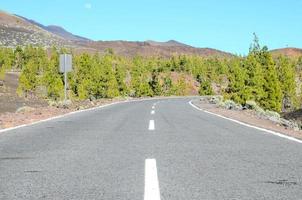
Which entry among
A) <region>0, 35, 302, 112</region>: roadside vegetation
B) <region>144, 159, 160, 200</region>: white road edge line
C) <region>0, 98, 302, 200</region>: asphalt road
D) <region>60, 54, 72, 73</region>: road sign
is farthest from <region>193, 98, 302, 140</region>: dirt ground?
<region>0, 35, 302, 112</region>: roadside vegetation

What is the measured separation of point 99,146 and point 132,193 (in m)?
4.58

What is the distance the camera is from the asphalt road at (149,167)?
545 cm

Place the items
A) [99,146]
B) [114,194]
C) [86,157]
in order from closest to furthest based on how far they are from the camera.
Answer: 1. [114,194]
2. [86,157]
3. [99,146]

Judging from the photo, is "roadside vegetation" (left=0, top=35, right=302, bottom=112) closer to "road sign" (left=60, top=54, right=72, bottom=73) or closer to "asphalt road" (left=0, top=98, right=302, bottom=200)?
"road sign" (left=60, top=54, right=72, bottom=73)

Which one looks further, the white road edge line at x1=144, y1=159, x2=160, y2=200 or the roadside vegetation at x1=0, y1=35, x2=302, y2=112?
the roadside vegetation at x1=0, y1=35, x2=302, y2=112

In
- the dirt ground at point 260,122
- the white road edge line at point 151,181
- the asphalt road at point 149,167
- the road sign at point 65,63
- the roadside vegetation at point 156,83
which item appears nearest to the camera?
the white road edge line at point 151,181

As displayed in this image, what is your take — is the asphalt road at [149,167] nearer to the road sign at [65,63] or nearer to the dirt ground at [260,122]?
the dirt ground at [260,122]

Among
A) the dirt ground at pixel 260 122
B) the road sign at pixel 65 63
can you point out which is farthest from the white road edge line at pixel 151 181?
the road sign at pixel 65 63

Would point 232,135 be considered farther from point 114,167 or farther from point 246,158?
point 114,167

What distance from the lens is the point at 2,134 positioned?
41.4 feet

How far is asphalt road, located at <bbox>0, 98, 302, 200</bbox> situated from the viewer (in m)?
5.45

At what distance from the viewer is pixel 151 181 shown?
6.08 metres

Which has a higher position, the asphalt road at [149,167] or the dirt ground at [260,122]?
the asphalt road at [149,167]

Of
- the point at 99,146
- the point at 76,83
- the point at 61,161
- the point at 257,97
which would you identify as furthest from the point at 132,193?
the point at 76,83
